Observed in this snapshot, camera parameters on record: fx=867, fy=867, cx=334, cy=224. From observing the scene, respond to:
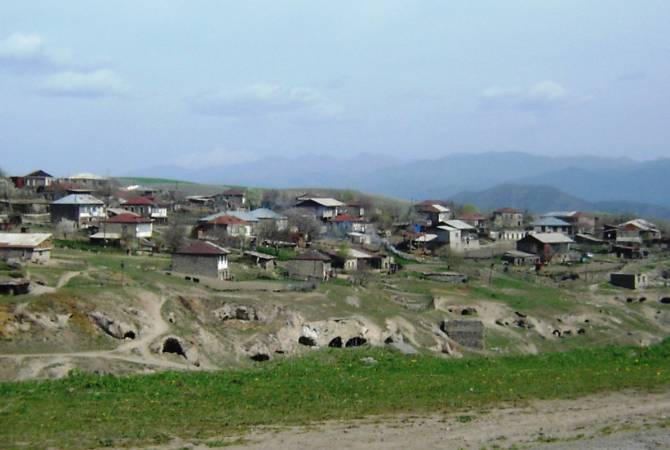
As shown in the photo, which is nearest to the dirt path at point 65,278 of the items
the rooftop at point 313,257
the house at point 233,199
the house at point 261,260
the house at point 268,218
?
the house at point 261,260

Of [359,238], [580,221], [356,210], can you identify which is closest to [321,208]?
[356,210]

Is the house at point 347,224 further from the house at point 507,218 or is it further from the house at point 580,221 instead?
the house at point 580,221

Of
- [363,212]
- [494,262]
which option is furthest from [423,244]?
[363,212]

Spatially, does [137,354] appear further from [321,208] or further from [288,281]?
[321,208]

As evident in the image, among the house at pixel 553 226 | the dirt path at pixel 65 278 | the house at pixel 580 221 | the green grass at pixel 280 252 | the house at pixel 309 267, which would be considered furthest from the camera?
the house at pixel 580 221

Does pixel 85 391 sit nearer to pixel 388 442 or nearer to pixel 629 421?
pixel 388 442

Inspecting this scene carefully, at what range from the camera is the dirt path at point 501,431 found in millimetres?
18188

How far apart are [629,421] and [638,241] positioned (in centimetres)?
8792

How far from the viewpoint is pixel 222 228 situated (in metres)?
78.7

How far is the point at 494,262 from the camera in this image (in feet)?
281

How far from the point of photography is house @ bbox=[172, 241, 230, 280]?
57.2 m

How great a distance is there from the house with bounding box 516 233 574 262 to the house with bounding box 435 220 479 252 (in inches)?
205

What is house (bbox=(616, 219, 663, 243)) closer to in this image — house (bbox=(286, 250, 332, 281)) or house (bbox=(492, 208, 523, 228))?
house (bbox=(492, 208, 523, 228))

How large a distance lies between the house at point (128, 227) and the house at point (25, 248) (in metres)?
16.2
